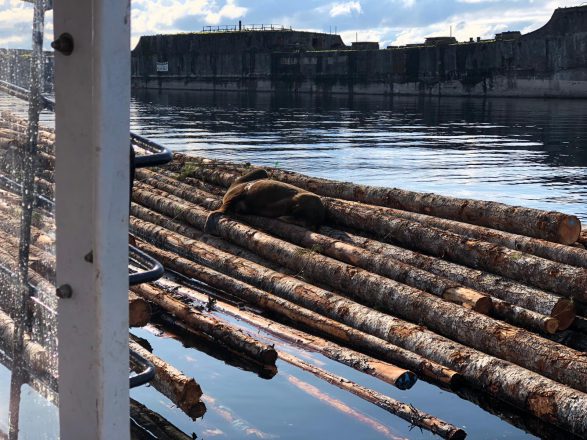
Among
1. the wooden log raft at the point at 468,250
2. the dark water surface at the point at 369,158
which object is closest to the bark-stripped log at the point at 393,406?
the dark water surface at the point at 369,158

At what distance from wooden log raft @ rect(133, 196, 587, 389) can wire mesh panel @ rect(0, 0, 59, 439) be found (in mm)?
5698

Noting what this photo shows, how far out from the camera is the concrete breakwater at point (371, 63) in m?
79.1

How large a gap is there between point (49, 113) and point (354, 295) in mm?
7990

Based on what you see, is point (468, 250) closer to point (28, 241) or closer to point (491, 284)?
point (491, 284)

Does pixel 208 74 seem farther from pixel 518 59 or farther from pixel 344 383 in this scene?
pixel 344 383

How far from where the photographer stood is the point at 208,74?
384 ft

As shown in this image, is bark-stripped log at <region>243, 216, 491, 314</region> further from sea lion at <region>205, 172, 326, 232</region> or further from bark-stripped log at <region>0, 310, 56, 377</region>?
bark-stripped log at <region>0, 310, 56, 377</region>

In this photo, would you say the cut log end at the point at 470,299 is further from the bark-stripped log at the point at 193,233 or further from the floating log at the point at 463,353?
the bark-stripped log at the point at 193,233

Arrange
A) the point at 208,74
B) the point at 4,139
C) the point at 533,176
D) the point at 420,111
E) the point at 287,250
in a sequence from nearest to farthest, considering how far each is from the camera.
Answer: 1. the point at 4,139
2. the point at 287,250
3. the point at 533,176
4. the point at 420,111
5. the point at 208,74

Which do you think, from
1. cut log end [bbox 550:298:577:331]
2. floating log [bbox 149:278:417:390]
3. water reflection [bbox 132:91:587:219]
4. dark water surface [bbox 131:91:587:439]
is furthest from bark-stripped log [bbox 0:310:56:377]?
water reflection [bbox 132:91:587:219]

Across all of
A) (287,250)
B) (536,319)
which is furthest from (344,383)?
(287,250)

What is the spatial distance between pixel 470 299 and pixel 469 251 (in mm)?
1446

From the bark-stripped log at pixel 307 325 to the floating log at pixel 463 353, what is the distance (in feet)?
0.60

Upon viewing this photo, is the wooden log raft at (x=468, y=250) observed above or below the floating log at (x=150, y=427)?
above
